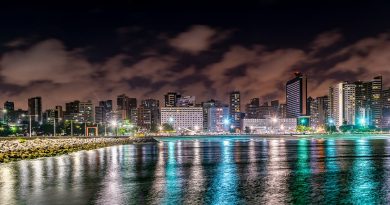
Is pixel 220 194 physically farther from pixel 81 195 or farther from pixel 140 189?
pixel 81 195

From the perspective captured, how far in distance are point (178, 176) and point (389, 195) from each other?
1778 cm

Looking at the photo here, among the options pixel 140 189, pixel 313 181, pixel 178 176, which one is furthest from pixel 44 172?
pixel 313 181

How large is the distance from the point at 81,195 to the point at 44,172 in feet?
54.2

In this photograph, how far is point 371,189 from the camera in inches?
1281

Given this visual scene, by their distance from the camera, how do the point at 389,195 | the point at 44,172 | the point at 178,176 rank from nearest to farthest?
Answer: the point at 389,195
the point at 178,176
the point at 44,172

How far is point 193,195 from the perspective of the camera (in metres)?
30.2

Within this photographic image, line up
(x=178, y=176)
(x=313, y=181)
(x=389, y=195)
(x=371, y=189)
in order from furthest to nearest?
(x=178, y=176), (x=313, y=181), (x=371, y=189), (x=389, y=195)

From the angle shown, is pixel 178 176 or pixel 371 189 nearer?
pixel 371 189

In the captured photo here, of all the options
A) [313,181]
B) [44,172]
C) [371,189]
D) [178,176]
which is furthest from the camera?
[44,172]

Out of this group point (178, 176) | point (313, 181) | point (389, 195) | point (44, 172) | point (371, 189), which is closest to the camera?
point (389, 195)

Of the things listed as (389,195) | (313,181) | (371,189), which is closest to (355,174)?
(313,181)

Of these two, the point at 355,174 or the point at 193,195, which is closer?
the point at 193,195

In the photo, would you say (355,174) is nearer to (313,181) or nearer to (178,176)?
(313,181)

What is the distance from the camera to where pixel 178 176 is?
4159cm
